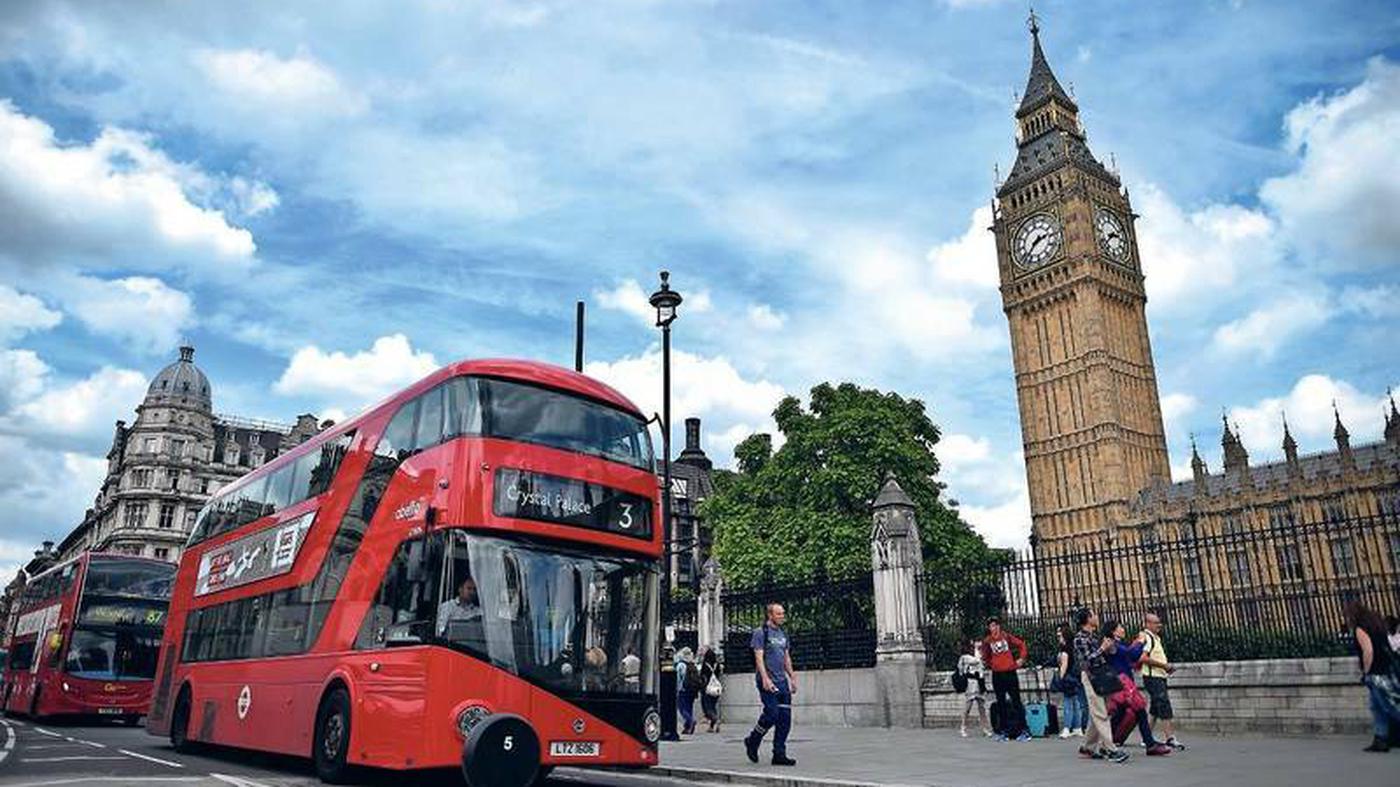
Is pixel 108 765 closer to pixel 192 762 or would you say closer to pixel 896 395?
pixel 192 762

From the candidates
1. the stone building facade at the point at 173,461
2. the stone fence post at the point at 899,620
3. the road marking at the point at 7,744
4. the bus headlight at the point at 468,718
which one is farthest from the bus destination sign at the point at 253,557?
the stone building facade at the point at 173,461

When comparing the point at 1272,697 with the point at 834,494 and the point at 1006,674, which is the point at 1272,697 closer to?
the point at 1006,674

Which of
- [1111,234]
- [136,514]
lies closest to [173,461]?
[136,514]

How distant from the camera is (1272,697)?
1150cm

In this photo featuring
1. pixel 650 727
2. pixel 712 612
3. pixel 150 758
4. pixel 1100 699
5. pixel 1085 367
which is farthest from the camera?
pixel 1085 367

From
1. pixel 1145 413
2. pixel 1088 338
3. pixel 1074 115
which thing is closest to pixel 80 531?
pixel 1088 338

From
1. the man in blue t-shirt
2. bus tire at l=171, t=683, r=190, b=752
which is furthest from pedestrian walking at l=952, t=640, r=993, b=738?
bus tire at l=171, t=683, r=190, b=752

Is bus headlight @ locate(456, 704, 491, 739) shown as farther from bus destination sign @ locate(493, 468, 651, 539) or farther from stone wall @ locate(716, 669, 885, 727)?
stone wall @ locate(716, 669, 885, 727)

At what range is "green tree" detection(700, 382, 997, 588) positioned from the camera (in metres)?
33.6

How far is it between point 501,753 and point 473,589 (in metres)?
1.41

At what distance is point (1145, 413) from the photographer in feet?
256

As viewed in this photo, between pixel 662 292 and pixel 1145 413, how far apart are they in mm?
73238

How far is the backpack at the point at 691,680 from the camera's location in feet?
56.9

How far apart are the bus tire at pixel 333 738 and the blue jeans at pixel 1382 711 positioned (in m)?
10.4
